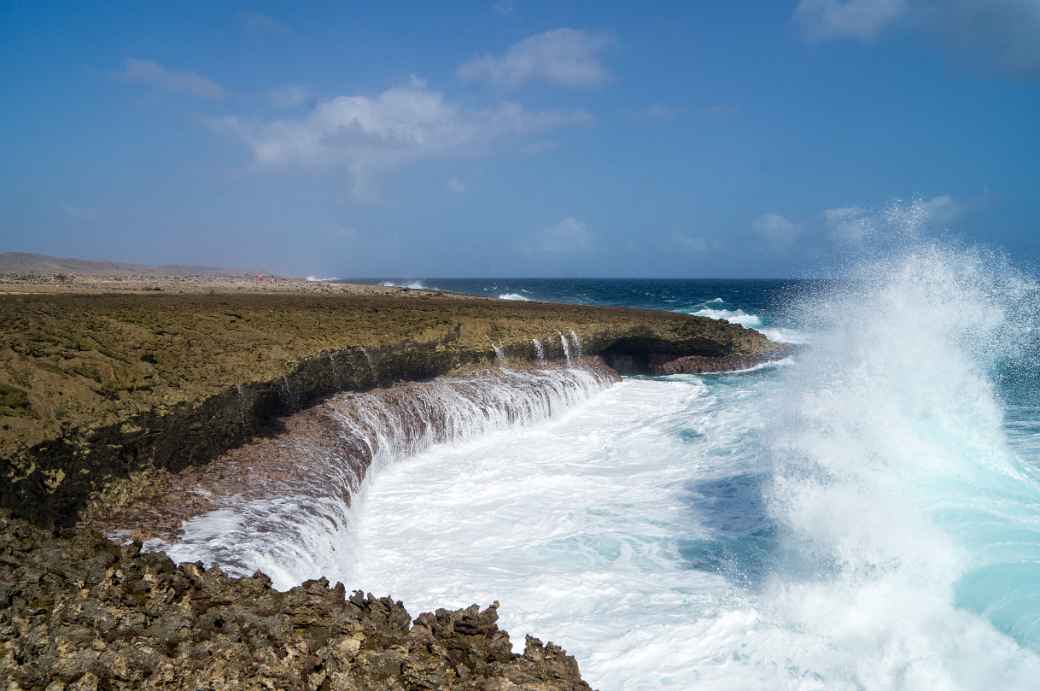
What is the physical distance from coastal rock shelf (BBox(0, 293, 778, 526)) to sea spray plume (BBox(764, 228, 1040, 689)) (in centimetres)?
874

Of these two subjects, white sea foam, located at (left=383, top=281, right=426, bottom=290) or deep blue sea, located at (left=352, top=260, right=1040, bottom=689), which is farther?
white sea foam, located at (left=383, top=281, right=426, bottom=290)

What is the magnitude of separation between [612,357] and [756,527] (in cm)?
1643

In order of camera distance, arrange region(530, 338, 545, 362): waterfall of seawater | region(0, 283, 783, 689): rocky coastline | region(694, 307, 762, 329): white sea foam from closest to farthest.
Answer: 1. region(0, 283, 783, 689): rocky coastline
2. region(530, 338, 545, 362): waterfall of seawater
3. region(694, 307, 762, 329): white sea foam

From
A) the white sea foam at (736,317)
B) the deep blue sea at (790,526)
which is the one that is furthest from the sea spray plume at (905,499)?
the white sea foam at (736,317)

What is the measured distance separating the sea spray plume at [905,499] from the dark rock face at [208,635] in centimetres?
437

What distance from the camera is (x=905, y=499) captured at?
9773 millimetres

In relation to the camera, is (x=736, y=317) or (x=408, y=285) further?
(x=408, y=285)

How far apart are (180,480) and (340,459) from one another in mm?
2840

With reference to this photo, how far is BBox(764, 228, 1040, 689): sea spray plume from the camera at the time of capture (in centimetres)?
686

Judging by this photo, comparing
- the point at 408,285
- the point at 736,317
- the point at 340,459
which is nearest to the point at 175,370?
the point at 340,459

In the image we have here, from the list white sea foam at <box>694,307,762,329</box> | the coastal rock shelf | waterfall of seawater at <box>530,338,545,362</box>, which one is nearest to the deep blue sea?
the coastal rock shelf

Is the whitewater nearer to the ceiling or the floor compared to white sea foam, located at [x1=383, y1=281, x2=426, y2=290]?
nearer to the floor

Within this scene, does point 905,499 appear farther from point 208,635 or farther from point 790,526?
point 208,635

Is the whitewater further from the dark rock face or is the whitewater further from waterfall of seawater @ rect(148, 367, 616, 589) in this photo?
the dark rock face
